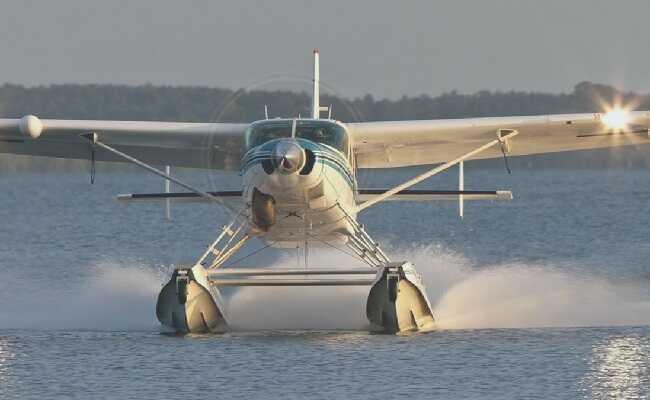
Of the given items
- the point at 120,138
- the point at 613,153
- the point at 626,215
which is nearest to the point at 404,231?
the point at 626,215

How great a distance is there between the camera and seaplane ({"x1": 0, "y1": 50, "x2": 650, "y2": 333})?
1422 centimetres

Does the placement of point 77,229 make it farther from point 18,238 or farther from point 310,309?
point 310,309

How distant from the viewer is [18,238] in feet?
109

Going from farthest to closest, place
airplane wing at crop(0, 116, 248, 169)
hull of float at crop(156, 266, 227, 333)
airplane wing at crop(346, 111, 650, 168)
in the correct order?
airplane wing at crop(346, 111, 650, 168), airplane wing at crop(0, 116, 248, 169), hull of float at crop(156, 266, 227, 333)

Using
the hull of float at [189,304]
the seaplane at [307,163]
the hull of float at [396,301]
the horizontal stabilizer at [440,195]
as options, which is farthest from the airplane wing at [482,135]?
the hull of float at [189,304]

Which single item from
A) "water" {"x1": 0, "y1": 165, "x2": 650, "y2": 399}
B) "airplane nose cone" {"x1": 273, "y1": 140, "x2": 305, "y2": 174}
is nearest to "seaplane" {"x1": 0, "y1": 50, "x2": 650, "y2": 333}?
"airplane nose cone" {"x1": 273, "y1": 140, "x2": 305, "y2": 174}

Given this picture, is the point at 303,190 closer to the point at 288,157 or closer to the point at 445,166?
the point at 288,157

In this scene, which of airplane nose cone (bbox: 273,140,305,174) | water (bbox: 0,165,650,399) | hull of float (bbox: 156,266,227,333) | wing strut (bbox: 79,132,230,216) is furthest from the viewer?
wing strut (bbox: 79,132,230,216)

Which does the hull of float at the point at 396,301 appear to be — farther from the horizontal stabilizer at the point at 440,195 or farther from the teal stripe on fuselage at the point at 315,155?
the horizontal stabilizer at the point at 440,195

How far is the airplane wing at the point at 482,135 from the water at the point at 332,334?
667 millimetres

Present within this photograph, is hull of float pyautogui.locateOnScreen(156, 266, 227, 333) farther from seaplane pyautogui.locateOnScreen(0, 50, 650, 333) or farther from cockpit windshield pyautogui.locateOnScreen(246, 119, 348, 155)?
cockpit windshield pyautogui.locateOnScreen(246, 119, 348, 155)

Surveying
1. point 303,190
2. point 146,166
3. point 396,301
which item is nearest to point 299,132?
point 303,190

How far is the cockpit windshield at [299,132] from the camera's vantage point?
14.6 metres

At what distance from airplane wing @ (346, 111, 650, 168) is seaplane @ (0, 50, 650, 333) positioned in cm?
2
